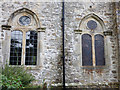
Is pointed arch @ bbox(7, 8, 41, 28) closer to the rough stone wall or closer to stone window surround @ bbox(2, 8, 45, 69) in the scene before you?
stone window surround @ bbox(2, 8, 45, 69)

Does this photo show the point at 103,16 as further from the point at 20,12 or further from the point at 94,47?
the point at 20,12

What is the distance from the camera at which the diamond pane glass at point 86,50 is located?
311 inches

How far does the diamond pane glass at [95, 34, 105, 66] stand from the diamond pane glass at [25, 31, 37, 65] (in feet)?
11.2

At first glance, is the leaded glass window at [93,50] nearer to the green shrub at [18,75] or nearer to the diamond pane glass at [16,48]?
the green shrub at [18,75]

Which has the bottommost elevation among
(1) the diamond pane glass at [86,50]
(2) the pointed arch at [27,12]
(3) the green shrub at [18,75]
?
(3) the green shrub at [18,75]

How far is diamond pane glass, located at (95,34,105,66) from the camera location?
800 centimetres

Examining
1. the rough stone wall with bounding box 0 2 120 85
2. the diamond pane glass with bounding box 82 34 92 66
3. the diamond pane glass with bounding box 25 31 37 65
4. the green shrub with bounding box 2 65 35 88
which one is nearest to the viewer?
the green shrub with bounding box 2 65 35 88

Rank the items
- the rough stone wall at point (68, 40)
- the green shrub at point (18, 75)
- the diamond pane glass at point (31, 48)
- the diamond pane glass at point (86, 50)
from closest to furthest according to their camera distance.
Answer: the green shrub at point (18, 75) → the rough stone wall at point (68, 40) → the diamond pane glass at point (31, 48) → the diamond pane glass at point (86, 50)

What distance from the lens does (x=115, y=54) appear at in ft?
26.1

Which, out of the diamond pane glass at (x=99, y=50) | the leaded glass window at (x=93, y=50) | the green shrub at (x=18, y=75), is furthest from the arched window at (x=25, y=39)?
the diamond pane glass at (x=99, y=50)

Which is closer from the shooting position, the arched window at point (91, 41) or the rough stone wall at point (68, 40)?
the rough stone wall at point (68, 40)

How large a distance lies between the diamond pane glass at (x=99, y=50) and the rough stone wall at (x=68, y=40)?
296mm

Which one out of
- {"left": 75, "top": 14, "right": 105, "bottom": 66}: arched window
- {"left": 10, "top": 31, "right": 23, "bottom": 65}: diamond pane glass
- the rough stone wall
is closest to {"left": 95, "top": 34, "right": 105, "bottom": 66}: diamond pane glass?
{"left": 75, "top": 14, "right": 105, "bottom": 66}: arched window

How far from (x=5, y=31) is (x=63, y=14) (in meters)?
3.31
